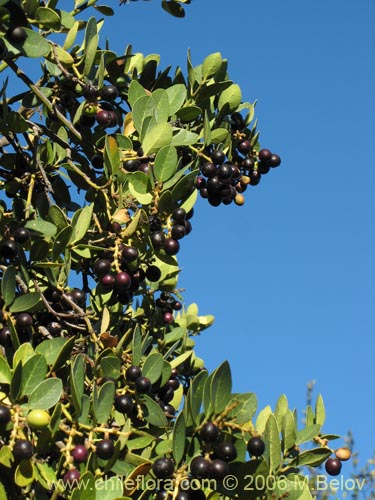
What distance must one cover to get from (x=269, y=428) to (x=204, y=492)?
0.27 m

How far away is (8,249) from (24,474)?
74cm

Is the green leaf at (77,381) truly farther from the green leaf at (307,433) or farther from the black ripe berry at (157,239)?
the green leaf at (307,433)

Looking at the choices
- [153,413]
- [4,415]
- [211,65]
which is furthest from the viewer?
[211,65]

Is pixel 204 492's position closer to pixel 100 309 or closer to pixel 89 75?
pixel 100 309

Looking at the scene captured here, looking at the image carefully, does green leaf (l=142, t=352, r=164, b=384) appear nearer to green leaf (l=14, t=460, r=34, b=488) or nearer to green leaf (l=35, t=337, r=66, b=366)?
green leaf (l=35, t=337, r=66, b=366)

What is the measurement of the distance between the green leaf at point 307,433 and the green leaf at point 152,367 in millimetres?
484

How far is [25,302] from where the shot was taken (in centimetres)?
305

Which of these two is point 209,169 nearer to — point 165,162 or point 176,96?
point 176,96

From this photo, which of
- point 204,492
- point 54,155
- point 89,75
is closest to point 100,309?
point 54,155

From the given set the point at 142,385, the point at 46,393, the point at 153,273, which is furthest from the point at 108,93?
the point at 46,393

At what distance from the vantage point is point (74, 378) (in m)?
2.74

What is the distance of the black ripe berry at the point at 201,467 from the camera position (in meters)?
2.65

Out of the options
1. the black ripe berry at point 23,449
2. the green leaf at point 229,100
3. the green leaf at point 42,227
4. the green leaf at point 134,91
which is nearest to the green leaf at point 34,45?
the green leaf at point 134,91

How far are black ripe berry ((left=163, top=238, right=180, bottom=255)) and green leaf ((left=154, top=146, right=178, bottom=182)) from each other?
20 cm
